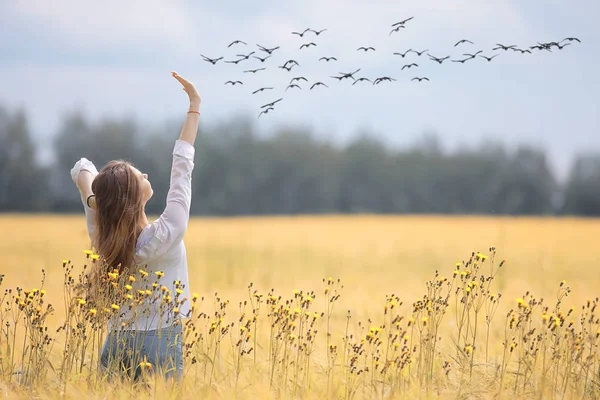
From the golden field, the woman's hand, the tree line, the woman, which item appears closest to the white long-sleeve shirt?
the woman

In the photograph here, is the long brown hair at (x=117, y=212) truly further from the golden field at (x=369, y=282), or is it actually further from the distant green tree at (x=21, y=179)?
the distant green tree at (x=21, y=179)

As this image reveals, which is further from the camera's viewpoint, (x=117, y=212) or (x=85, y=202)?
(x=85, y=202)

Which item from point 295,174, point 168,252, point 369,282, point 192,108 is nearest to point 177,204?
point 168,252

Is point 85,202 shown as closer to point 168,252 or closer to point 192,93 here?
point 168,252

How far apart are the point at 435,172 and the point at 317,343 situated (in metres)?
14.9

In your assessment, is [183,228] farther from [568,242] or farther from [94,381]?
[568,242]

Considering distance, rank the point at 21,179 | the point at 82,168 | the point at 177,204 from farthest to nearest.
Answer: the point at 21,179, the point at 82,168, the point at 177,204

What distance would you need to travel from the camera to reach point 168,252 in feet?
11.8

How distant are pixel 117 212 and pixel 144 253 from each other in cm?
26

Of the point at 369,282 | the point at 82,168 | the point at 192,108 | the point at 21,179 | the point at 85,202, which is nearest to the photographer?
the point at 192,108

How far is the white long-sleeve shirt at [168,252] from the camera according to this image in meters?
3.50

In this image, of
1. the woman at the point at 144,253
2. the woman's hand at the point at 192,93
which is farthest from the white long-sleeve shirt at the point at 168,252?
the woman's hand at the point at 192,93

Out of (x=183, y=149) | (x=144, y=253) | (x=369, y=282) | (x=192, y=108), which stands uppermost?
A: (x=192, y=108)

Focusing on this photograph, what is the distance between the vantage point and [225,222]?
18.1 metres
